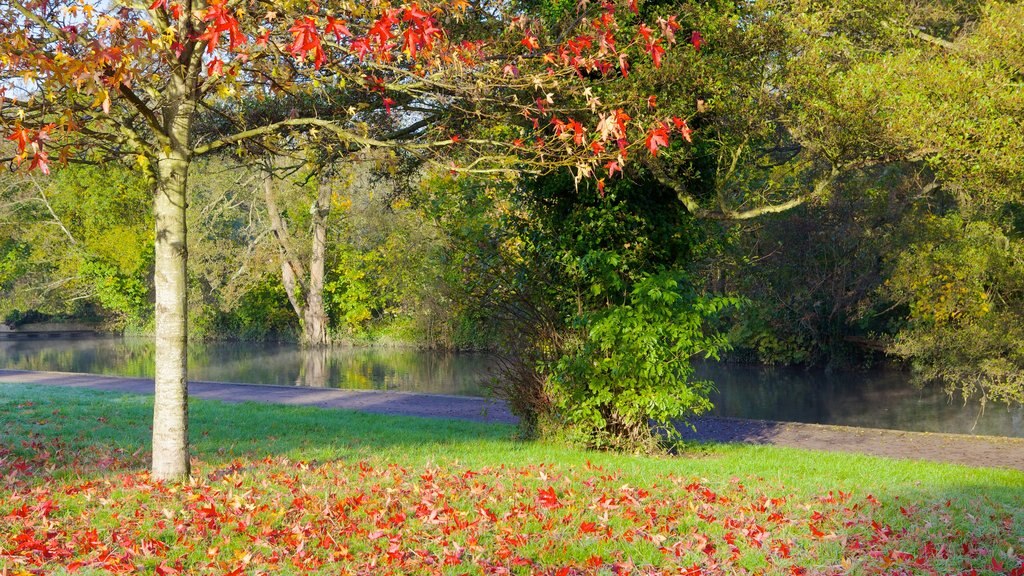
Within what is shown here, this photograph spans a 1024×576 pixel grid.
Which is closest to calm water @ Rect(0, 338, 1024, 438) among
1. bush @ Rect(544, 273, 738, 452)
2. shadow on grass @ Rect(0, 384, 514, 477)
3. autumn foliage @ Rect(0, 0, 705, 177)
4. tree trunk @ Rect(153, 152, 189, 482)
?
shadow on grass @ Rect(0, 384, 514, 477)

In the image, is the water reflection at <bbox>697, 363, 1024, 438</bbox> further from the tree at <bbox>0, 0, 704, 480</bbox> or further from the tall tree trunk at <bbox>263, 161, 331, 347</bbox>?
the tall tree trunk at <bbox>263, 161, 331, 347</bbox>

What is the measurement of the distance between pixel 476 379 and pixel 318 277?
10646mm

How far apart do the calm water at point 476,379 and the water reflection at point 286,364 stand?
0.03 m

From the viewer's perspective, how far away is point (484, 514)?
5.31m

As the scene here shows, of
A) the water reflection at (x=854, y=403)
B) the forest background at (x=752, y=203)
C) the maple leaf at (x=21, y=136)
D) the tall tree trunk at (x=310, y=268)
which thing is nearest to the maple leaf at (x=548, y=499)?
the forest background at (x=752, y=203)

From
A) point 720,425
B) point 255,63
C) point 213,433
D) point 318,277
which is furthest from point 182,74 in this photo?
point 318,277

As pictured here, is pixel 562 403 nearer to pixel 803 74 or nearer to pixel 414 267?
pixel 803 74

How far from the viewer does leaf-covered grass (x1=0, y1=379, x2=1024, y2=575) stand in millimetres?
4559

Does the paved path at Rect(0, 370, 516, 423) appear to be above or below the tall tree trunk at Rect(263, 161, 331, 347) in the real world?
below

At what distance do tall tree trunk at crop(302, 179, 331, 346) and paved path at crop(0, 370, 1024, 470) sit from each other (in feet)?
42.8

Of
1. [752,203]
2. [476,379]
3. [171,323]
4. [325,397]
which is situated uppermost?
[752,203]

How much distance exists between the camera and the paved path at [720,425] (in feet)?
35.3

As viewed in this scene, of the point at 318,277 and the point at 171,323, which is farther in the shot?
the point at 318,277

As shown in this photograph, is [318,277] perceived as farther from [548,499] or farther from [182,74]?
[548,499]
